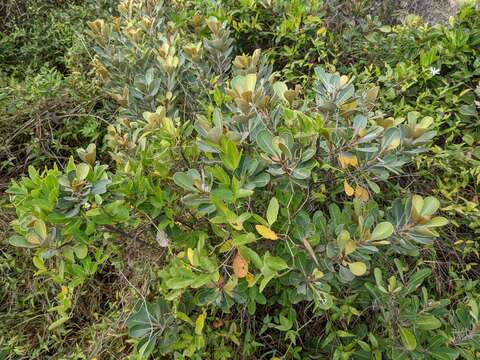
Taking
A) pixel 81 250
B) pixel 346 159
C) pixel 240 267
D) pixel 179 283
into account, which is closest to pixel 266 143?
pixel 346 159

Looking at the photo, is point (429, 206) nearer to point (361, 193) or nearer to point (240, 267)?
point (361, 193)

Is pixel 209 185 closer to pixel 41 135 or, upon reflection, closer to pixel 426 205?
pixel 426 205

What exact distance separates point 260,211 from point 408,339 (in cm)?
62

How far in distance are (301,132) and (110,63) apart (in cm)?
Answer: 131

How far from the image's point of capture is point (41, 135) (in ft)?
8.24

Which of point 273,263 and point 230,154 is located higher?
point 230,154

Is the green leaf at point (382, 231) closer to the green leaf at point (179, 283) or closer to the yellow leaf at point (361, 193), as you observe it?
the yellow leaf at point (361, 193)

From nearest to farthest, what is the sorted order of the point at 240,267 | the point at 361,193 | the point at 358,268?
the point at 358,268 < the point at 240,267 < the point at 361,193

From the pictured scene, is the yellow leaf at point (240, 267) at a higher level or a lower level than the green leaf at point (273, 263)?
lower

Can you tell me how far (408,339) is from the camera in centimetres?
125

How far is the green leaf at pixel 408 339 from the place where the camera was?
1.25 m

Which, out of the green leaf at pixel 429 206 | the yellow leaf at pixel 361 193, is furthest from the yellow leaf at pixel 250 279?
the green leaf at pixel 429 206

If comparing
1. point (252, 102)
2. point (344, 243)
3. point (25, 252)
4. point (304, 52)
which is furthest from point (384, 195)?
point (25, 252)

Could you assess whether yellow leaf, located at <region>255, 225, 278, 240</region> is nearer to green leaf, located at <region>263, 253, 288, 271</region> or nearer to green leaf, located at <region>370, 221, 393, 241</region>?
green leaf, located at <region>263, 253, 288, 271</region>
